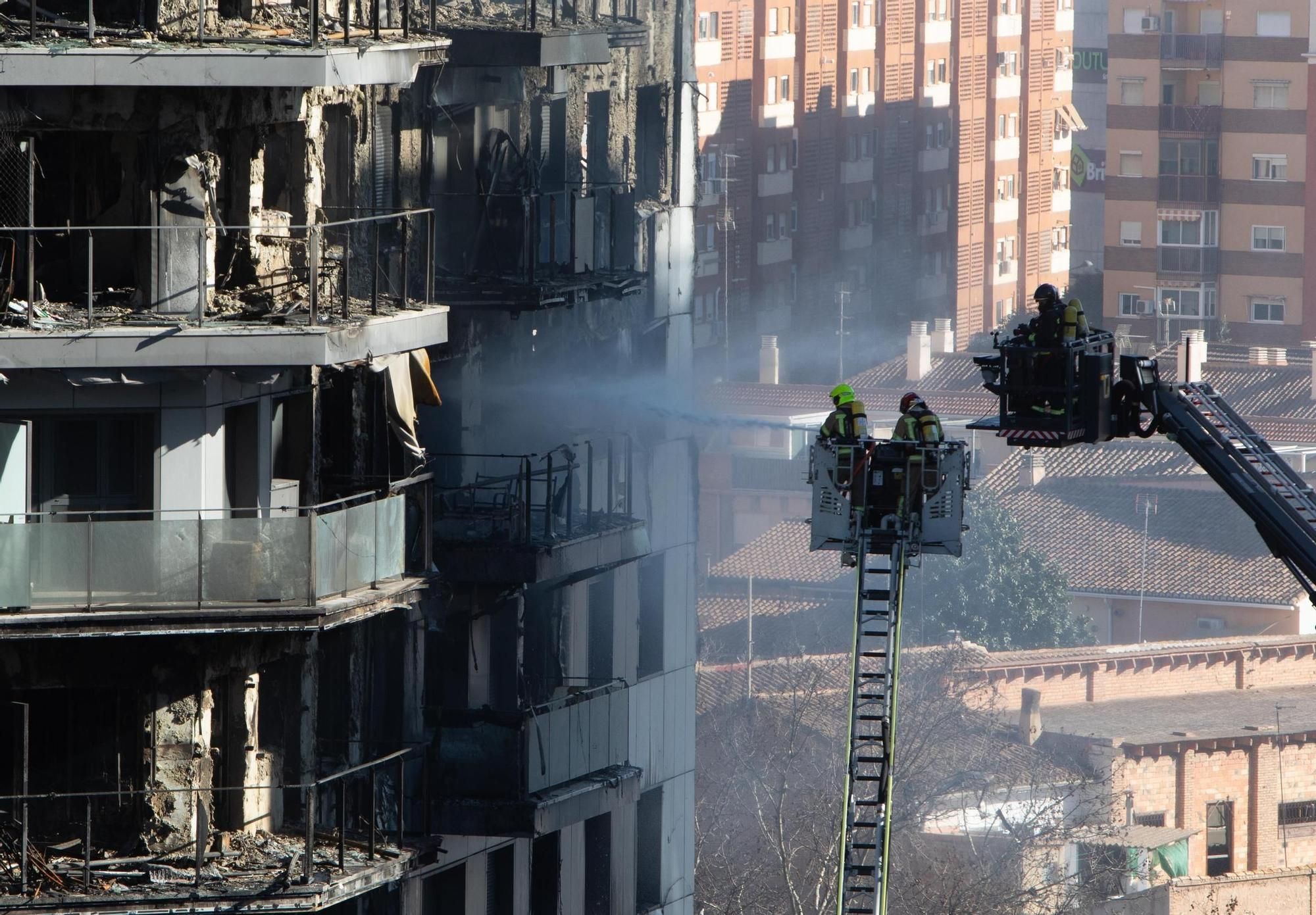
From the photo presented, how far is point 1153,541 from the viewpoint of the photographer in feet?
358

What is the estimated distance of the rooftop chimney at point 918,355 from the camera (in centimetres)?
12475

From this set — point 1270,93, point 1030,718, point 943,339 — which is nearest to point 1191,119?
point 1270,93

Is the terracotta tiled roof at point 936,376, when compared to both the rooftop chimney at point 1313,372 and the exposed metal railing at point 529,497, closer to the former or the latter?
the rooftop chimney at point 1313,372

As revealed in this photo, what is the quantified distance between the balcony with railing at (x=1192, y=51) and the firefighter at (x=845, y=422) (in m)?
102

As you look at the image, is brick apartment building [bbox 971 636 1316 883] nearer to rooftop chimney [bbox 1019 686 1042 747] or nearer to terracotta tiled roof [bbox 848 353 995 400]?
rooftop chimney [bbox 1019 686 1042 747]

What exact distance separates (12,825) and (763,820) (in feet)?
151

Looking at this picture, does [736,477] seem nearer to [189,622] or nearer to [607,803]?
[607,803]

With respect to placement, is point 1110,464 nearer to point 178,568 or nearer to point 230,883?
point 230,883

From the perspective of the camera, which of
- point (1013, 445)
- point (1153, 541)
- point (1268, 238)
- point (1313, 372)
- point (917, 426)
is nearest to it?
point (917, 426)

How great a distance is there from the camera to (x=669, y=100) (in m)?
41.2

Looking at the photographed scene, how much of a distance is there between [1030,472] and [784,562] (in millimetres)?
10475

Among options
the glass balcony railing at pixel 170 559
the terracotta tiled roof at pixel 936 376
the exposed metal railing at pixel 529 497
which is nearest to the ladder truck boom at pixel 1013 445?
the exposed metal railing at pixel 529 497

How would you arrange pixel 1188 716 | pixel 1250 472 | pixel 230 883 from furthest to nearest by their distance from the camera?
pixel 1188 716, pixel 1250 472, pixel 230 883

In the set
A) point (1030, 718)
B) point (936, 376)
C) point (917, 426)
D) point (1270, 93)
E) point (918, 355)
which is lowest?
point (1030, 718)
